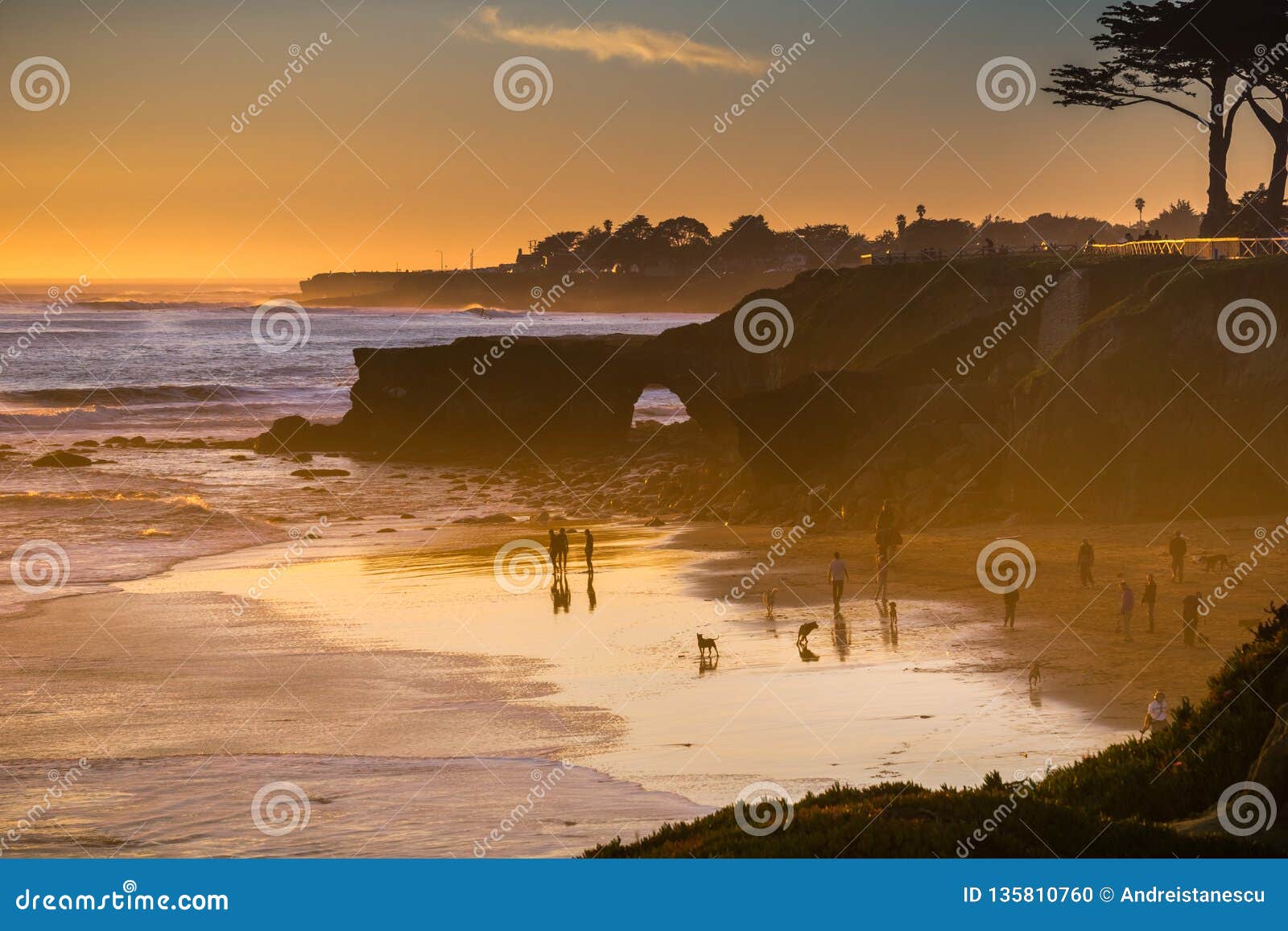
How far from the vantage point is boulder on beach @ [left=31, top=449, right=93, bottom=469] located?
57.7 m

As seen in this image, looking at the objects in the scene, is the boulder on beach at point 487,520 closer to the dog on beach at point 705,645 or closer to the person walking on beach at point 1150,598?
the dog on beach at point 705,645

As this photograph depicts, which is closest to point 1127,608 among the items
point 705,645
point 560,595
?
point 705,645

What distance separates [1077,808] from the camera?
37.7 feet

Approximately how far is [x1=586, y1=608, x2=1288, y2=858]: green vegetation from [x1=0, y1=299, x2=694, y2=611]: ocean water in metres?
23.7

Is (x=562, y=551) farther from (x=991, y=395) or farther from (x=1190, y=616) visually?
(x=991, y=395)

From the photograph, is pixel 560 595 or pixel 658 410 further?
pixel 658 410

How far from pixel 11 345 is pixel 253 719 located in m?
124

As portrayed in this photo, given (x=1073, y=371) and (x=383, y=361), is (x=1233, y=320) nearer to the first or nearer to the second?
(x=1073, y=371)

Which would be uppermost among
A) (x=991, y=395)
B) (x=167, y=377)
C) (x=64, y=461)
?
(x=167, y=377)

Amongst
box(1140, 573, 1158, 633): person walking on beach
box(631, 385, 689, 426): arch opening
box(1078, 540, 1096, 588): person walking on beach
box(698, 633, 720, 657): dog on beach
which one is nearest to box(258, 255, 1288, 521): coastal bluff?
box(1078, 540, 1096, 588): person walking on beach

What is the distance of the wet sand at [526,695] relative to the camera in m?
15.9

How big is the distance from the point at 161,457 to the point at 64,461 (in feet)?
16.9

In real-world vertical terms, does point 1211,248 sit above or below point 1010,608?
above

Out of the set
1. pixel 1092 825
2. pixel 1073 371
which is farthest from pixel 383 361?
pixel 1092 825
